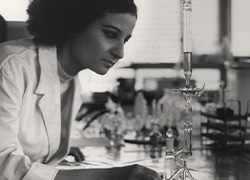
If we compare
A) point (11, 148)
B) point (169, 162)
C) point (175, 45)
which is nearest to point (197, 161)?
point (169, 162)

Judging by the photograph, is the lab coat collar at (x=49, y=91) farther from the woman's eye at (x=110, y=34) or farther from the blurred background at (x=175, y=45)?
→ the blurred background at (x=175, y=45)

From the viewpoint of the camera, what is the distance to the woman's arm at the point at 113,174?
102 cm

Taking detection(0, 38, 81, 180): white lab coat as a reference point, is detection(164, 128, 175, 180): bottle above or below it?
below

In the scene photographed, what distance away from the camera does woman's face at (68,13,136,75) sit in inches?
47.8

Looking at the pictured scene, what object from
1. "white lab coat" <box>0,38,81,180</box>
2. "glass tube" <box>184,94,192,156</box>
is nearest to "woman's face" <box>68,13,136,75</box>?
"white lab coat" <box>0,38,81,180</box>

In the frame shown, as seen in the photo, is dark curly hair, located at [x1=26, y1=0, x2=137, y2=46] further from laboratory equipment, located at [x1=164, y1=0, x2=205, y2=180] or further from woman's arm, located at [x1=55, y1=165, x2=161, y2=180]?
woman's arm, located at [x1=55, y1=165, x2=161, y2=180]

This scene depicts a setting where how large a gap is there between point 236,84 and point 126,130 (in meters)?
3.35

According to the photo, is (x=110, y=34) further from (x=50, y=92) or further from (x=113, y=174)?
(x=113, y=174)

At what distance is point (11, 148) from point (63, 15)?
45cm

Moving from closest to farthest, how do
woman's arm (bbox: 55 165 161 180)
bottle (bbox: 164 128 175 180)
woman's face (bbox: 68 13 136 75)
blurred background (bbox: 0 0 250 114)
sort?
woman's arm (bbox: 55 165 161 180) < woman's face (bbox: 68 13 136 75) < bottle (bbox: 164 128 175 180) < blurred background (bbox: 0 0 250 114)

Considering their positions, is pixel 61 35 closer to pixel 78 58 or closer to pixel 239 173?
pixel 78 58

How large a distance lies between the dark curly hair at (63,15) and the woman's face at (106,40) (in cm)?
2

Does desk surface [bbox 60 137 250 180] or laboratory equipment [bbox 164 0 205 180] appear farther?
desk surface [bbox 60 137 250 180]

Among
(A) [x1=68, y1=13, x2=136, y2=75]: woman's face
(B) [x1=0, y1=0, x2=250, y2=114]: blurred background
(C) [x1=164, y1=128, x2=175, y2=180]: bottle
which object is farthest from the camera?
(B) [x1=0, y1=0, x2=250, y2=114]: blurred background
